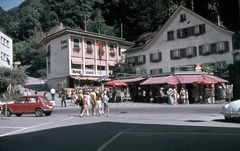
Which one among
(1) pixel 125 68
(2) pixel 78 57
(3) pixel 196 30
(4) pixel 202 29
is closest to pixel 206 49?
(4) pixel 202 29

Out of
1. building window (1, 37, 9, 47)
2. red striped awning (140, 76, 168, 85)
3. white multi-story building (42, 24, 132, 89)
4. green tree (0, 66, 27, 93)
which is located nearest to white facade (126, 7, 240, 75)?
white multi-story building (42, 24, 132, 89)

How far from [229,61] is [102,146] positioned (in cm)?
3386

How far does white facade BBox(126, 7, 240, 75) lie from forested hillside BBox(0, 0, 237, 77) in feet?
29.1

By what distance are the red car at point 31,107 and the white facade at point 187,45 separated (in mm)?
24617

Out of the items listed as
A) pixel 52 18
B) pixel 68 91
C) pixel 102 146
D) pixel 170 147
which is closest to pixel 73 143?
pixel 102 146

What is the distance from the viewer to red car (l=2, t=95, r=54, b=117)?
75.2 ft

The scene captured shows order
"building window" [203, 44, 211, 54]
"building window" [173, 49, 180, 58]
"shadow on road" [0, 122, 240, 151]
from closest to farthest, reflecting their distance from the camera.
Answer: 1. "shadow on road" [0, 122, 240, 151]
2. "building window" [203, 44, 211, 54]
3. "building window" [173, 49, 180, 58]

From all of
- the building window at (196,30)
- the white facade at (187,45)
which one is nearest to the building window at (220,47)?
the white facade at (187,45)

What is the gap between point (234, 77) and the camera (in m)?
38.2

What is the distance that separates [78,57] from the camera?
50.1 m

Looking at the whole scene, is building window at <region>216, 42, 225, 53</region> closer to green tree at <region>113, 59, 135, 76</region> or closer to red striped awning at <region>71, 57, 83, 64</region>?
green tree at <region>113, 59, 135, 76</region>

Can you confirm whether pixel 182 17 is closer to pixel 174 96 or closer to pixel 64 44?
pixel 174 96

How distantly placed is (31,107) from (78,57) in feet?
90.6

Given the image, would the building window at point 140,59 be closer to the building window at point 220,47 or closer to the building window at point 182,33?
the building window at point 182,33
